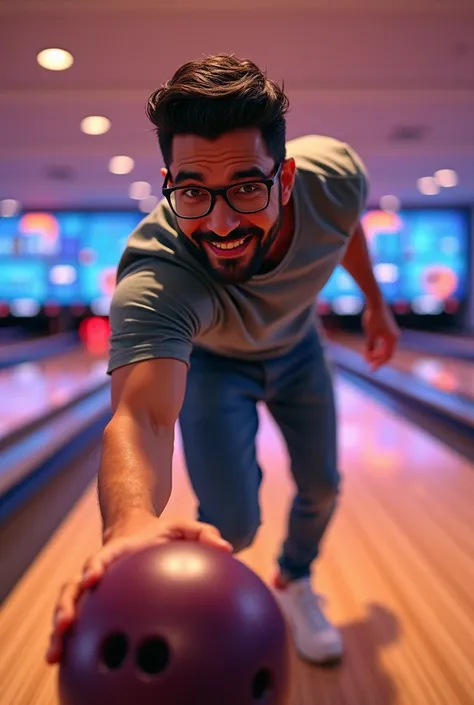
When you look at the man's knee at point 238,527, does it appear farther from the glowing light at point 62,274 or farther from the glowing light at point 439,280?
the glowing light at point 439,280

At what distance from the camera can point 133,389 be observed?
0.99 m

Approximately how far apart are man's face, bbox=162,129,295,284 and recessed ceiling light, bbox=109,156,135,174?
19.5ft

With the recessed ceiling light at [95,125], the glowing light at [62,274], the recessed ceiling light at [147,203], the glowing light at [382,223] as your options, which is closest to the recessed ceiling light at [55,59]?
the recessed ceiling light at [95,125]

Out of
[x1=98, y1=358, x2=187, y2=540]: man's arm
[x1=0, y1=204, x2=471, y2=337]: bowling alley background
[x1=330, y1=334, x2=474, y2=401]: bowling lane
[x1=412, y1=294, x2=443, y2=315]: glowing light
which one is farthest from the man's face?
[x1=412, y1=294, x2=443, y2=315]: glowing light

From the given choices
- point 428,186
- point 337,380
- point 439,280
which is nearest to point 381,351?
point 337,380

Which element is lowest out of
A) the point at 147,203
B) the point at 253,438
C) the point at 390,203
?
the point at 253,438

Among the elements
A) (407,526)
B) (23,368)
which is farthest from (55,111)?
(407,526)

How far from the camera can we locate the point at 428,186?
28.2ft

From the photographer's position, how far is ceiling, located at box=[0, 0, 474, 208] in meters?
3.17

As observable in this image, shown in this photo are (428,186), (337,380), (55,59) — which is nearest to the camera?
(55,59)

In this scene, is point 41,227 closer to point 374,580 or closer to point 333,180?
point 374,580

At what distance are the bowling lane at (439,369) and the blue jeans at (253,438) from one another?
268 centimetres

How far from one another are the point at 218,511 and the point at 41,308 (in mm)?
9262

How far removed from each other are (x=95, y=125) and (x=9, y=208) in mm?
4904
